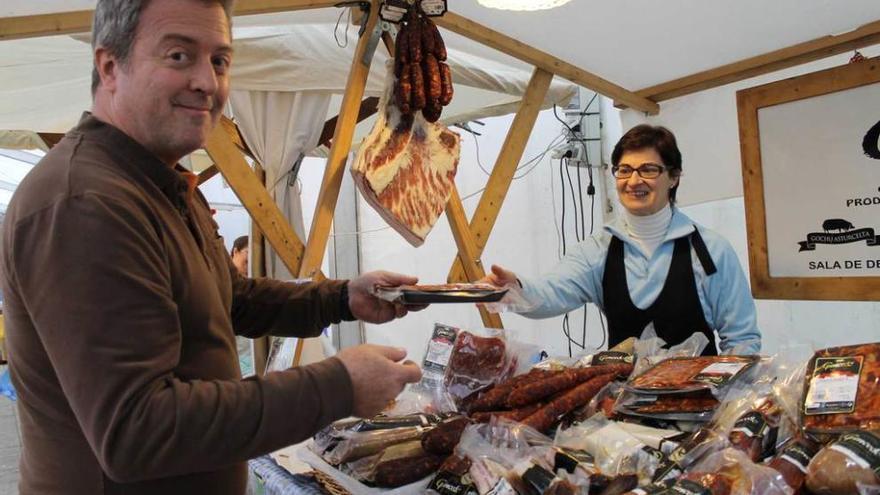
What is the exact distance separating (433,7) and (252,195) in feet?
3.43

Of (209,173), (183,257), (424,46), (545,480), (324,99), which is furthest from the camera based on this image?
(209,173)

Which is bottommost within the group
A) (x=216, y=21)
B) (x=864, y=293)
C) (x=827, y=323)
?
(x=827, y=323)

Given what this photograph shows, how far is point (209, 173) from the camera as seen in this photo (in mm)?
6492

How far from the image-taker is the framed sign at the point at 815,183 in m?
2.75

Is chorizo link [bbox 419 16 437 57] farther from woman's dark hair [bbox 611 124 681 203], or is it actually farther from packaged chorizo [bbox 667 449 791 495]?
packaged chorizo [bbox 667 449 791 495]

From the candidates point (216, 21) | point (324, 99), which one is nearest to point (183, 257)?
point (216, 21)

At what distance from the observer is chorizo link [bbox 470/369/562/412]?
1683 millimetres

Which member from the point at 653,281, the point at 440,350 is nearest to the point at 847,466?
the point at 440,350

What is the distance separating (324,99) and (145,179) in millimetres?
2984

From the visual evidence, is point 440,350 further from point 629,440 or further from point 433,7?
point 433,7

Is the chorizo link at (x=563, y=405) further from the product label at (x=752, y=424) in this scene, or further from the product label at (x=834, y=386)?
the product label at (x=834, y=386)

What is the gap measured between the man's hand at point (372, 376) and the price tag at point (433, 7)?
1.81 metres

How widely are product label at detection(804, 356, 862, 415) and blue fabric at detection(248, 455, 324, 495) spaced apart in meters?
1.07

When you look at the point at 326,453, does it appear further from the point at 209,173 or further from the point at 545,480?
the point at 209,173
